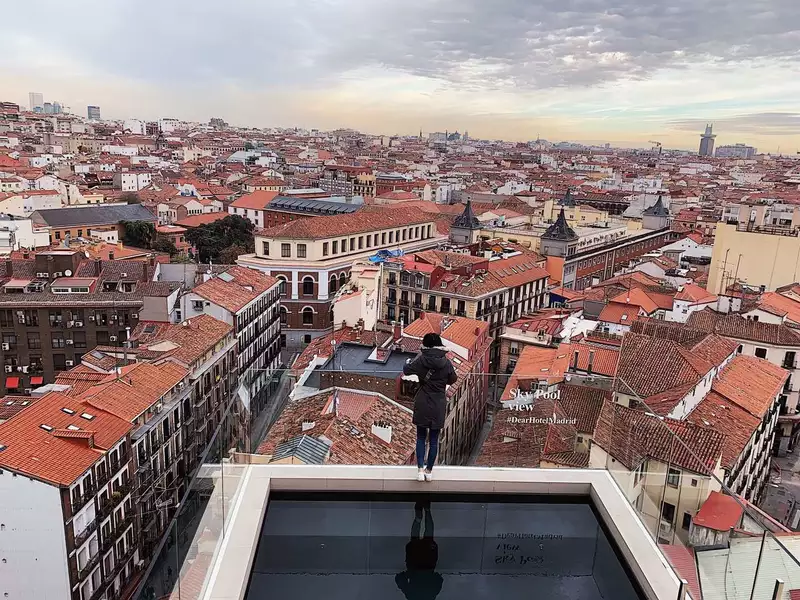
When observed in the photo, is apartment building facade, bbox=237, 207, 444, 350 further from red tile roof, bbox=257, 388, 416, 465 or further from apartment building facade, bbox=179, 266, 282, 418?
red tile roof, bbox=257, 388, 416, 465

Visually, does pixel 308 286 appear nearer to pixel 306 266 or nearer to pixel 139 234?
pixel 306 266

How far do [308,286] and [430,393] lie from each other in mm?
32992

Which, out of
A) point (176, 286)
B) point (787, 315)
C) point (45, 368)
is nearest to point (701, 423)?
point (787, 315)

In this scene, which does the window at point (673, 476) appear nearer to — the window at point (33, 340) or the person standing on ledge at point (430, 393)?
the person standing on ledge at point (430, 393)

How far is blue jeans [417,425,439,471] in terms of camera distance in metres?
5.79

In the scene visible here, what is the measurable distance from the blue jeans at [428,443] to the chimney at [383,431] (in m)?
3.10

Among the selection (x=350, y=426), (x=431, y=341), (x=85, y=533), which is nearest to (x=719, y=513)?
(x=431, y=341)

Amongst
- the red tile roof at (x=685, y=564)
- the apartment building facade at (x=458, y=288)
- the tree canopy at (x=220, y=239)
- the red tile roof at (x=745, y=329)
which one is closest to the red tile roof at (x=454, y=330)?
the apartment building facade at (x=458, y=288)

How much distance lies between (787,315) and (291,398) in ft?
81.8

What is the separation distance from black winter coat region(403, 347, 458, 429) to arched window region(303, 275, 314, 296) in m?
32.6

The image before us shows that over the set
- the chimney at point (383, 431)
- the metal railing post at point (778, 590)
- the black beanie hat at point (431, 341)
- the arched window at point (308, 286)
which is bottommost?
the arched window at point (308, 286)

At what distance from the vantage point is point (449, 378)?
19.3ft

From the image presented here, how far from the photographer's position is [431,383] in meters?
5.91

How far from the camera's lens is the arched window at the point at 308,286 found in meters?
38.3
